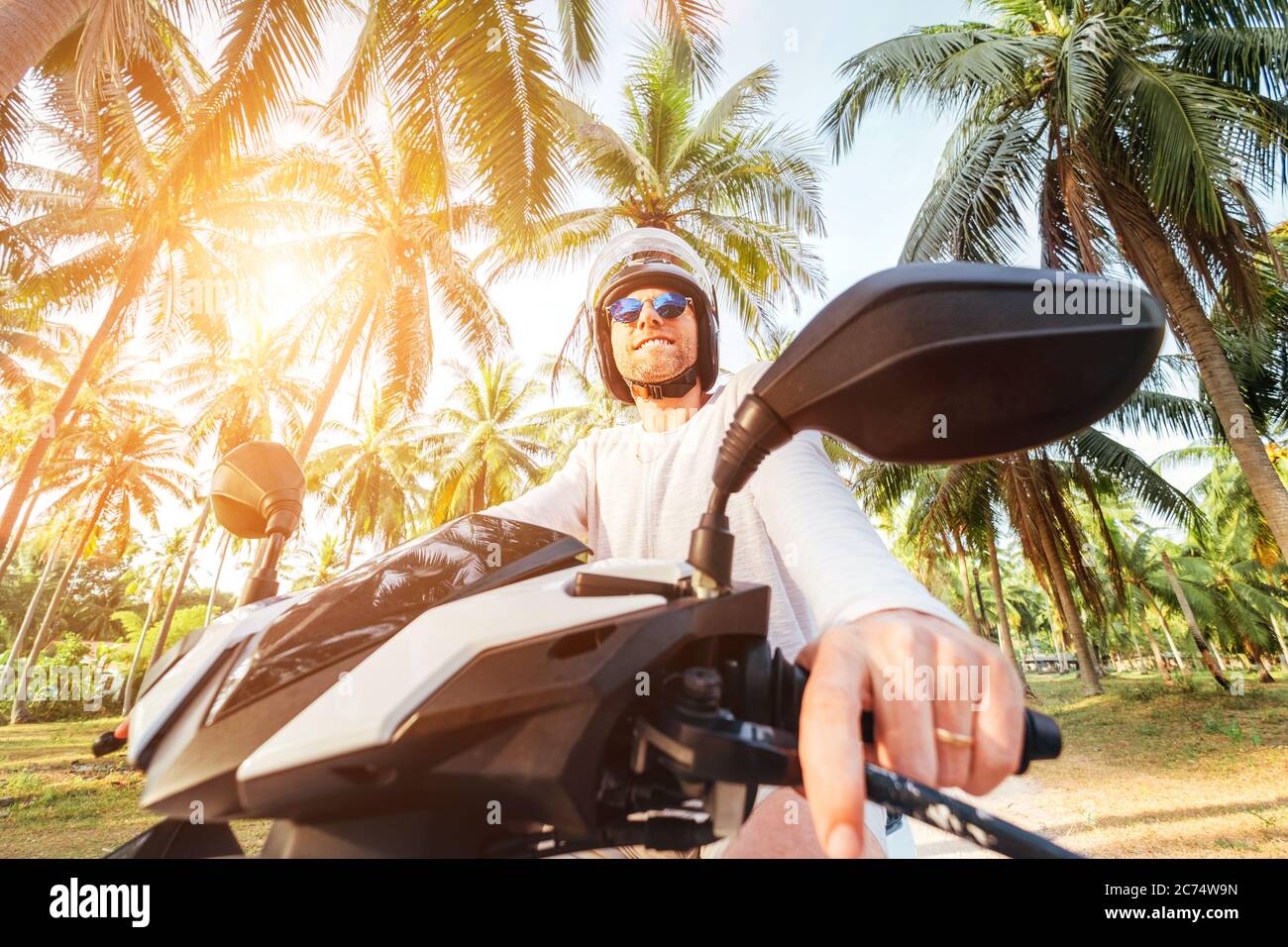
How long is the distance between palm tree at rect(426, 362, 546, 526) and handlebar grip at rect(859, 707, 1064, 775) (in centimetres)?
1671

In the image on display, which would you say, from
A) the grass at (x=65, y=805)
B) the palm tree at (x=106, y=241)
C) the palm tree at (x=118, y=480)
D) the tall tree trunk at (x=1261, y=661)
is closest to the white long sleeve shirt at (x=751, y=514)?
the grass at (x=65, y=805)

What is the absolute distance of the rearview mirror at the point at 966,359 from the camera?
1.51 feet

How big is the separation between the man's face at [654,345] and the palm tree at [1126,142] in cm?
755

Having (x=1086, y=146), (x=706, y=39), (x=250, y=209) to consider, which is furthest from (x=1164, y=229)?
(x=250, y=209)

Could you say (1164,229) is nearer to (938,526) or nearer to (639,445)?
(938,526)

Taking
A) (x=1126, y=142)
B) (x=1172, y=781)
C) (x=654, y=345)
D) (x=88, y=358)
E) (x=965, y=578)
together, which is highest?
(x=1126, y=142)

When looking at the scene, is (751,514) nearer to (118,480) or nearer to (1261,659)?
(118,480)

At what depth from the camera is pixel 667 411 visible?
126 cm

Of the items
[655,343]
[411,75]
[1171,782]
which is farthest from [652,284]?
[1171,782]

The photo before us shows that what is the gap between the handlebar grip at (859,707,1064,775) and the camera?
0.49 meters

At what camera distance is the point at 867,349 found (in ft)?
1.62

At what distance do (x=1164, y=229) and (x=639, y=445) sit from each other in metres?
9.78

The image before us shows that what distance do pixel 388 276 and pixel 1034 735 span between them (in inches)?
520

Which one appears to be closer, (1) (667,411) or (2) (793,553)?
(2) (793,553)
